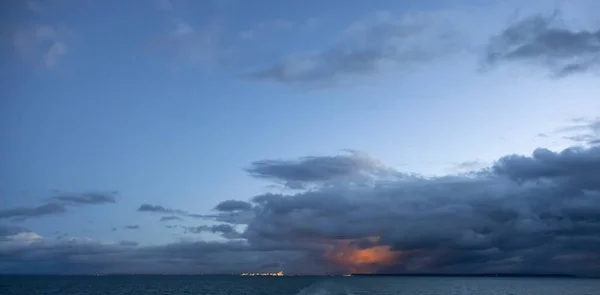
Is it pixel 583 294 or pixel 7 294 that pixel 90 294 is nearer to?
pixel 7 294

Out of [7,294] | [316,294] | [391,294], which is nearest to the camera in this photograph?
[316,294]

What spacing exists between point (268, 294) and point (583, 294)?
353 ft

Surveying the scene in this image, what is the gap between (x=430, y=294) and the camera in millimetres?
155625

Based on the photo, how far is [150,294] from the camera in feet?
483

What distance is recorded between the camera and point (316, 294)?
12838 cm

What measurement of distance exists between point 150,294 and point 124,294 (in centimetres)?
689

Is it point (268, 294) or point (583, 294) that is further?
point (583, 294)

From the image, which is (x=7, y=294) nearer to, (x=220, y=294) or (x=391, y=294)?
(x=220, y=294)

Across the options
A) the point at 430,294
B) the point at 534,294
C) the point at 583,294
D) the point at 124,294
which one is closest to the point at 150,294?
the point at 124,294

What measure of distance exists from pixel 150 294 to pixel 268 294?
106 ft

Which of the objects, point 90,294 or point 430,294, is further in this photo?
point 430,294

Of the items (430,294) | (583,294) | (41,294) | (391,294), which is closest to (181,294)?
(41,294)

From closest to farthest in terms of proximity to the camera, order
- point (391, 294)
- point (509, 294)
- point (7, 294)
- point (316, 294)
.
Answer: point (316, 294), point (7, 294), point (391, 294), point (509, 294)

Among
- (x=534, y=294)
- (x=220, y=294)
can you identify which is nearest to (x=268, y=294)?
(x=220, y=294)
